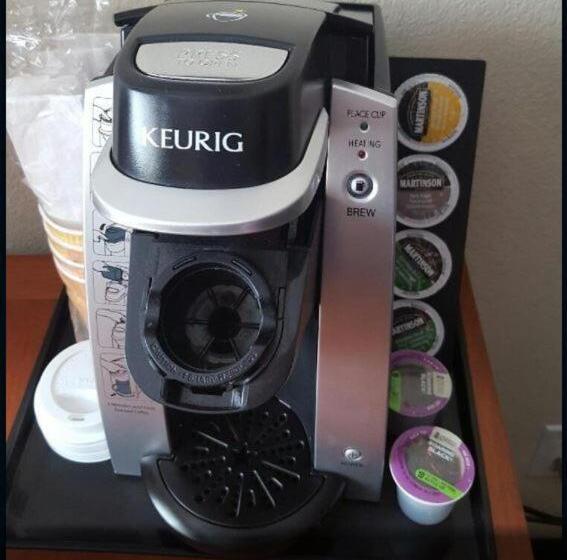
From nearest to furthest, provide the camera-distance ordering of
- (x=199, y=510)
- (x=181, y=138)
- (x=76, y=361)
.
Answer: (x=181, y=138), (x=199, y=510), (x=76, y=361)

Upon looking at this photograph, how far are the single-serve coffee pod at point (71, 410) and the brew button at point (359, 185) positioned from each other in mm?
277

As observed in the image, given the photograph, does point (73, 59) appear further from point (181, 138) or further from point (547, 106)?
point (547, 106)

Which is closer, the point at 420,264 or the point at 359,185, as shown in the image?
the point at 359,185

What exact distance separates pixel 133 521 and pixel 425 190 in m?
0.40

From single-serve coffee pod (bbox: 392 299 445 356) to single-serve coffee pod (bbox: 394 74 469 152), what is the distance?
0.16m

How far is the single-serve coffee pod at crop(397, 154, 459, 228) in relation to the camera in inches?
28.2

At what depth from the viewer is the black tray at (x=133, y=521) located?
23.0 inches

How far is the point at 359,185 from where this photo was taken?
49 cm

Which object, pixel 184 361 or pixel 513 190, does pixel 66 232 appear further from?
pixel 513 190

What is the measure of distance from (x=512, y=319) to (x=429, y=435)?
1.16 ft

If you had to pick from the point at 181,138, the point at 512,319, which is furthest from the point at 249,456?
the point at 512,319

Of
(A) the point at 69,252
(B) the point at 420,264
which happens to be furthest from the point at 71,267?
(B) the point at 420,264

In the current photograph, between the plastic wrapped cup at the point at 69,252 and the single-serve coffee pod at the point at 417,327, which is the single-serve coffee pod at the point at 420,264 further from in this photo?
the plastic wrapped cup at the point at 69,252

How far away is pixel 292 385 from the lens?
2.07 feet
